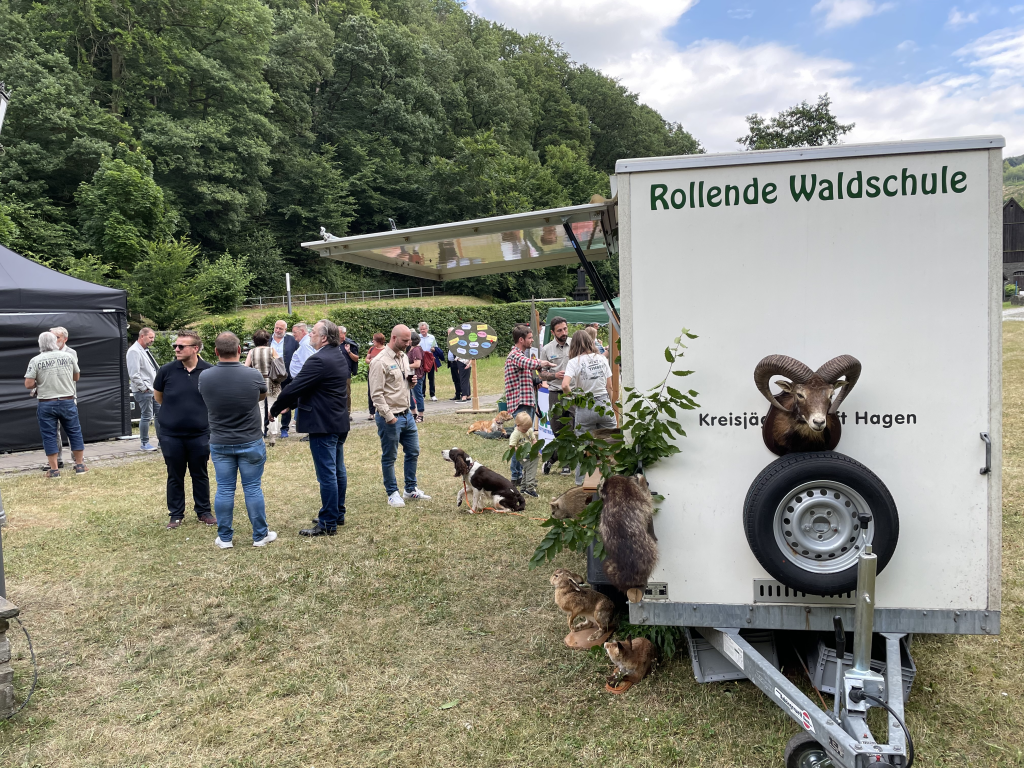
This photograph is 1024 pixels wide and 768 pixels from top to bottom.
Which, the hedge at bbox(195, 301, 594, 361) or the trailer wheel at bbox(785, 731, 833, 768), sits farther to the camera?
the hedge at bbox(195, 301, 594, 361)

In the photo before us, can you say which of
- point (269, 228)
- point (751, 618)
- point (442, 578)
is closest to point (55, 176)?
Result: point (269, 228)

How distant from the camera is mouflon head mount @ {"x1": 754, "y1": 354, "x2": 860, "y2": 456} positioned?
3.06m

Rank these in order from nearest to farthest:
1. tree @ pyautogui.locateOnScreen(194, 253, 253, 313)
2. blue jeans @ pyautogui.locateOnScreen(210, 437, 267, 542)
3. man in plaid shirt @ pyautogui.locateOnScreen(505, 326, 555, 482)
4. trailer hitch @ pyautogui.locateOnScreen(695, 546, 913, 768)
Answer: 1. trailer hitch @ pyautogui.locateOnScreen(695, 546, 913, 768)
2. blue jeans @ pyautogui.locateOnScreen(210, 437, 267, 542)
3. man in plaid shirt @ pyautogui.locateOnScreen(505, 326, 555, 482)
4. tree @ pyautogui.locateOnScreen(194, 253, 253, 313)

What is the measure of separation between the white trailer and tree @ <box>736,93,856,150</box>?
200 feet

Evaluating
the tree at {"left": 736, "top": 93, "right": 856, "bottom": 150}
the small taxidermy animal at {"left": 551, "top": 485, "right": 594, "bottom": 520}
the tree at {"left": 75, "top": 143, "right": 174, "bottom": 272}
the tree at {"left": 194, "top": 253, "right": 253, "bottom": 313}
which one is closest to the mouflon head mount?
the small taxidermy animal at {"left": 551, "top": 485, "right": 594, "bottom": 520}

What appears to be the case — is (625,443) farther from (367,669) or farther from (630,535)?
(367,669)

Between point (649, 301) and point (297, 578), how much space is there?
3.86m

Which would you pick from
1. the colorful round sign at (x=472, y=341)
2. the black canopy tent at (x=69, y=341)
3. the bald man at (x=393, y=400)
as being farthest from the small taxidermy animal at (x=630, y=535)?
the black canopy tent at (x=69, y=341)

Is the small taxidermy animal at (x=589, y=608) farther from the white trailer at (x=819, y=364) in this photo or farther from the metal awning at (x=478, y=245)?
the metal awning at (x=478, y=245)

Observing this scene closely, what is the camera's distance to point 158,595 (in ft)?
17.8

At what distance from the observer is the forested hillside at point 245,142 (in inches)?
1566

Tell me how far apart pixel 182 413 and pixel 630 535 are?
5187 millimetres

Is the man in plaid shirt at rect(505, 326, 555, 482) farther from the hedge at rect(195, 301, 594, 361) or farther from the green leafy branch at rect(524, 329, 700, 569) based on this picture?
the hedge at rect(195, 301, 594, 361)

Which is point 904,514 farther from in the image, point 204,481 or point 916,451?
point 204,481
